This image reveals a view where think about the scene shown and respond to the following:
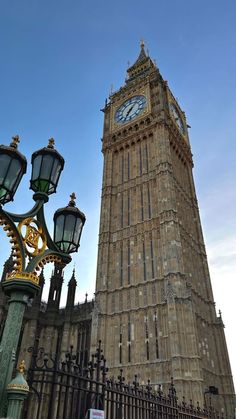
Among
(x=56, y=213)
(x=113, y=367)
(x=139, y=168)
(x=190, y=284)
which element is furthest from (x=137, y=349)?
(x=56, y=213)

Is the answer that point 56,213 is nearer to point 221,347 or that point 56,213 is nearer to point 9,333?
point 9,333

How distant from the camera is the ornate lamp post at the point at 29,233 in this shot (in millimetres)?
4066

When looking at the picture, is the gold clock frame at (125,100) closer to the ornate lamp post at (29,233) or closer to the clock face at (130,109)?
the clock face at (130,109)

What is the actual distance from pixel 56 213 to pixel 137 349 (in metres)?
22.1

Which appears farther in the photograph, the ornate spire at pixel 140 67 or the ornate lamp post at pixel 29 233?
the ornate spire at pixel 140 67

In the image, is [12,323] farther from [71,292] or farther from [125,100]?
[125,100]

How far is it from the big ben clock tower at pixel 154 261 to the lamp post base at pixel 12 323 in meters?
20.1

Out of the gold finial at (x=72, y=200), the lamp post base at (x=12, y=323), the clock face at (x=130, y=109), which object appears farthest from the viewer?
the clock face at (x=130, y=109)

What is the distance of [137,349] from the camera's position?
25.1 meters

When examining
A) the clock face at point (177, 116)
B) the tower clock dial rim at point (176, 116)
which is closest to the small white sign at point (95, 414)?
the tower clock dial rim at point (176, 116)

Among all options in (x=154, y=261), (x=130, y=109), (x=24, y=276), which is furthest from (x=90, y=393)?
(x=130, y=109)

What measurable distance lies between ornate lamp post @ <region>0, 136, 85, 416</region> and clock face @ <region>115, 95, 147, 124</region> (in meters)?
34.7

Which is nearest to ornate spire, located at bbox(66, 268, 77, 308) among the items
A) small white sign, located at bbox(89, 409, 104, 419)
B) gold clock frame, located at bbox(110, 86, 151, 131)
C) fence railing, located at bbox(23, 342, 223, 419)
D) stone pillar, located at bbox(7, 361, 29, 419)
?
gold clock frame, located at bbox(110, 86, 151, 131)

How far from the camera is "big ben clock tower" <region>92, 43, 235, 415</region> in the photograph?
23797 millimetres
